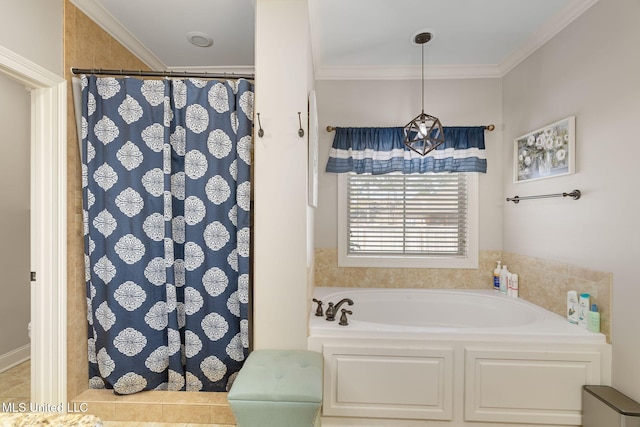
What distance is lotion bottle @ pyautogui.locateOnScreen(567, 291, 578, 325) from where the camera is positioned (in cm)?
187

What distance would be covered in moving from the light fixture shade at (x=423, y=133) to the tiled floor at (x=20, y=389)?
2.35 metres

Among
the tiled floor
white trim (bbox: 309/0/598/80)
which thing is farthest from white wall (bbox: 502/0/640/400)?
the tiled floor

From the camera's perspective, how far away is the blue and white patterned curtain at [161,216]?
183 centimetres

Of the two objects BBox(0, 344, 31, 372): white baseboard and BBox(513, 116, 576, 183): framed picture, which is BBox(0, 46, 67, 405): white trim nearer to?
BBox(0, 344, 31, 372): white baseboard

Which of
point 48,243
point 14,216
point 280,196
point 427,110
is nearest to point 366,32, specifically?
point 427,110

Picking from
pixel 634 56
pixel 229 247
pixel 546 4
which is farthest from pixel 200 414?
pixel 546 4

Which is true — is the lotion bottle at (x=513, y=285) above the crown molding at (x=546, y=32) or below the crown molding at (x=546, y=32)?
below

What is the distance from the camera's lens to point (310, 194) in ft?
6.37

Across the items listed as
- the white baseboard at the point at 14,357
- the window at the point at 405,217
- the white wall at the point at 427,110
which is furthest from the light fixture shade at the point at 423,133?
the white baseboard at the point at 14,357

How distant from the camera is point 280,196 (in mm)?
1786

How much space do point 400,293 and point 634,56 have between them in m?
2.09

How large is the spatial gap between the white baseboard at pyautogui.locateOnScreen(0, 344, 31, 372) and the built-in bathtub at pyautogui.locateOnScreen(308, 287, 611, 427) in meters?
2.62

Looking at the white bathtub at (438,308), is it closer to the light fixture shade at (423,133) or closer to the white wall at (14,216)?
the light fixture shade at (423,133)

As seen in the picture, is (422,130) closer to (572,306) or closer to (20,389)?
(572,306)
